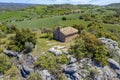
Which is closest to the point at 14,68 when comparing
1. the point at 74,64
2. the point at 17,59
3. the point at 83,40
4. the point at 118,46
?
the point at 17,59

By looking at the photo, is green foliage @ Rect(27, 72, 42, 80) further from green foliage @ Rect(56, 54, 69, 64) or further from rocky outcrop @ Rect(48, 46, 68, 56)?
rocky outcrop @ Rect(48, 46, 68, 56)

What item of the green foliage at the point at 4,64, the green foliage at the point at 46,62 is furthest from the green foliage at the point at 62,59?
the green foliage at the point at 4,64

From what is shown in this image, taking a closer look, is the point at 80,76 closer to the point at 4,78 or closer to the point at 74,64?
the point at 74,64

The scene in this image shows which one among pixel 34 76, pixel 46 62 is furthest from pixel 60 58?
pixel 34 76

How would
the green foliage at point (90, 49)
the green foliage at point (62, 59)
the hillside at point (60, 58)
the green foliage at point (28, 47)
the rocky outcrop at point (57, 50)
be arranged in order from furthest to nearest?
the green foliage at point (28, 47) < the green foliage at point (90, 49) < the rocky outcrop at point (57, 50) < the green foliage at point (62, 59) < the hillside at point (60, 58)

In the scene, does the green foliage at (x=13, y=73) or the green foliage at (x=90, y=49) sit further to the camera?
the green foliage at (x=90, y=49)

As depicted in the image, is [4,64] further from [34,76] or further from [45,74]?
[45,74]

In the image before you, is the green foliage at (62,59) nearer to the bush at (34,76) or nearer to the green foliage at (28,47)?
the bush at (34,76)

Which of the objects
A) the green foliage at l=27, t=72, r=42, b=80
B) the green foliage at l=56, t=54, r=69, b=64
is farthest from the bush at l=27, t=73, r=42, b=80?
the green foliage at l=56, t=54, r=69, b=64

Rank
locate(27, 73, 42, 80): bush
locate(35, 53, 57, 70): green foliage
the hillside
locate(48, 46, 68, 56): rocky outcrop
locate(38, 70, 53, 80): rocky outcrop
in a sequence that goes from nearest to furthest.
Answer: locate(27, 73, 42, 80): bush, locate(38, 70, 53, 80): rocky outcrop, the hillside, locate(35, 53, 57, 70): green foliage, locate(48, 46, 68, 56): rocky outcrop
